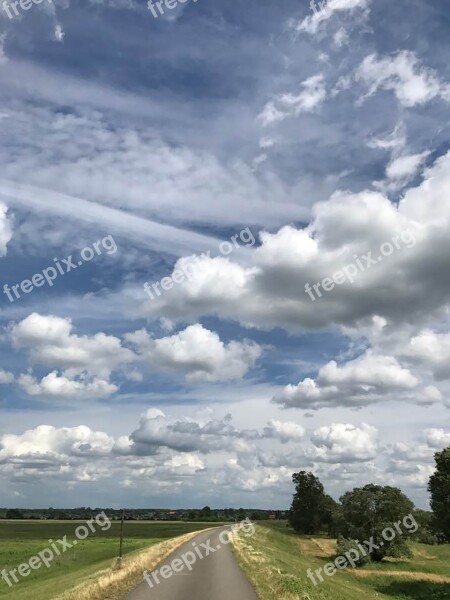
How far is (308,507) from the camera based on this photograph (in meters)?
130

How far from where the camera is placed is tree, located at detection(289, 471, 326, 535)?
128375mm

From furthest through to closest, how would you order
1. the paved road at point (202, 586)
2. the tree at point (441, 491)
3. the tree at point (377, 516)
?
the tree at point (377, 516)
the tree at point (441, 491)
the paved road at point (202, 586)

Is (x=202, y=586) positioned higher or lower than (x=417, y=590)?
higher

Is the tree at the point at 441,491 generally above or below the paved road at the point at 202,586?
above

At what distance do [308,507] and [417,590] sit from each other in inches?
3522

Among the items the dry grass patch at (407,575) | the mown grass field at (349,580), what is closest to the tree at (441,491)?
the mown grass field at (349,580)

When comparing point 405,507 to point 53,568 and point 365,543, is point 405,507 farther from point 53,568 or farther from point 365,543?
point 53,568

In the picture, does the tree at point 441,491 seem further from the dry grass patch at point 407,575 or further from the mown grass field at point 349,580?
the dry grass patch at point 407,575

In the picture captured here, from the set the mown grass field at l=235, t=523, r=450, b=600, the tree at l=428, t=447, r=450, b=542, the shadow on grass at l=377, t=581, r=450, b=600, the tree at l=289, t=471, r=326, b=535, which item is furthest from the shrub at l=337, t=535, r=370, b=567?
the tree at l=289, t=471, r=326, b=535

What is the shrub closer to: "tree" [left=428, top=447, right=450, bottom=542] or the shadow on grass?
the shadow on grass

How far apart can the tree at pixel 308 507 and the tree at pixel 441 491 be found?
86.0 meters

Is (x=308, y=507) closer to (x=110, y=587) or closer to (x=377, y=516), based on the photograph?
(x=377, y=516)

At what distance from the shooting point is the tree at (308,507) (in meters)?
128

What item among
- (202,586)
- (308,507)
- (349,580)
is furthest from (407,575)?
(308,507)
